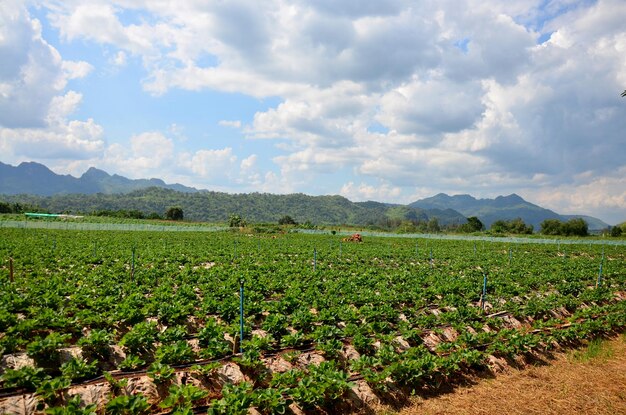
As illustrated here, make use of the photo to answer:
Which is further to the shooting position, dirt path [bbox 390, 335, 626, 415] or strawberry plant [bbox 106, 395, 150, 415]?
dirt path [bbox 390, 335, 626, 415]

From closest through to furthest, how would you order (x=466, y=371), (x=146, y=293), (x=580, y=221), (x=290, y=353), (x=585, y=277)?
(x=290, y=353) < (x=466, y=371) < (x=146, y=293) < (x=585, y=277) < (x=580, y=221)

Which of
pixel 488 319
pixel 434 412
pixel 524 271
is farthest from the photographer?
pixel 524 271

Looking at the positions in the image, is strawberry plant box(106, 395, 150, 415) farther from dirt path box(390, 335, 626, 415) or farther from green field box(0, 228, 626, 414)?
dirt path box(390, 335, 626, 415)

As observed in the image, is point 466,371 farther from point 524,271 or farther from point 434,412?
point 524,271

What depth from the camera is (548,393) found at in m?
8.53

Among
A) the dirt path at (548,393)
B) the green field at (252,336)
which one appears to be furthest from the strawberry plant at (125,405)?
the dirt path at (548,393)

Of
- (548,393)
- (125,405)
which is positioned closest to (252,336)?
(125,405)

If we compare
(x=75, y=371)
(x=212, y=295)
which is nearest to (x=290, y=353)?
(x=75, y=371)

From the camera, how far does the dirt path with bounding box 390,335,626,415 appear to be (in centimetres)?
777

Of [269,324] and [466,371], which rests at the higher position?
[269,324]

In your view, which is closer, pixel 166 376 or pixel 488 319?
pixel 166 376

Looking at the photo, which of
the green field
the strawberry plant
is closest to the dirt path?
the green field

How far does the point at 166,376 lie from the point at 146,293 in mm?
7803

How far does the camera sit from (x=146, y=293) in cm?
1399
